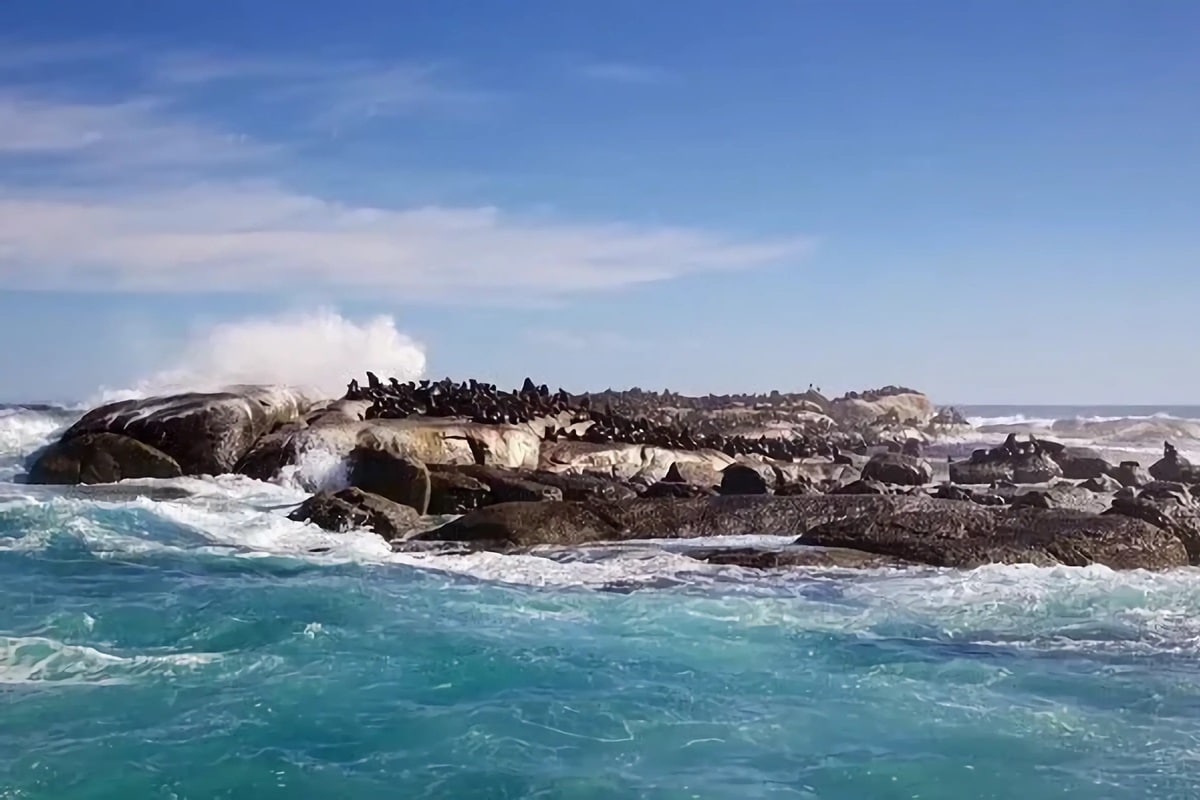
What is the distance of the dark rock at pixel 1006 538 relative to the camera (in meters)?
12.6

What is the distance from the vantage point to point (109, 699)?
25.3 ft

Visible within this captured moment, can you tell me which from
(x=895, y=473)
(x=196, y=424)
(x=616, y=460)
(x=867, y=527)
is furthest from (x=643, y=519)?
(x=196, y=424)

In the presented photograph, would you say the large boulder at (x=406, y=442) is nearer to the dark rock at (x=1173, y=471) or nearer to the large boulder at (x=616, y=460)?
the large boulder at (x=616, y=460)

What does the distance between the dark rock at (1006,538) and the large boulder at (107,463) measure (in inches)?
486

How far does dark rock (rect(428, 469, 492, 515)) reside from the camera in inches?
675

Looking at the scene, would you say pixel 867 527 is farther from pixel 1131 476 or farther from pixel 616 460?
pixel 1131 476

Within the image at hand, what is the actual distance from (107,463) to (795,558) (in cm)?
1359

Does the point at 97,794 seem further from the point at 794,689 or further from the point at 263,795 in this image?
the point at 794,689

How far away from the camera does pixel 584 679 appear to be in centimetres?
824

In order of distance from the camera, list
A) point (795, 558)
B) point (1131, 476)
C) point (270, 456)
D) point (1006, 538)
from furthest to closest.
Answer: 1. point (1131, 476)
2. point (270, 456)
3. point (1006, 538)
4. point (795, 558)

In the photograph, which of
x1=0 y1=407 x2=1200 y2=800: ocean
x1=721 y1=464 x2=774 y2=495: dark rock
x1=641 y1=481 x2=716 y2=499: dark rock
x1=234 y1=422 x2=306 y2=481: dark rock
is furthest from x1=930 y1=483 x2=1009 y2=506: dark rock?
x1=234 y1=422 x2=306 y2=481: dark rock

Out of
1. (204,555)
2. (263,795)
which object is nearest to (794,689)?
(263,795)

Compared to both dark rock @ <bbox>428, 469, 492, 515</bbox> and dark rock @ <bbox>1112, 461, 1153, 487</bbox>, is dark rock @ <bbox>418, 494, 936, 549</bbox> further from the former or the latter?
dark rock @ <bbox>1112, 461, 1153, 487</bbox>

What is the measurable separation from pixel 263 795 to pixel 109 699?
218cm
